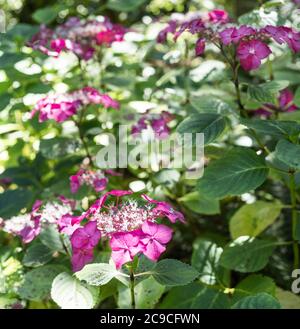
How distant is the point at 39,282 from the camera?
1.25 m

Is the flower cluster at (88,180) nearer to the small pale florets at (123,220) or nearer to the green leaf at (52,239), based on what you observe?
the green leaf at (52,239)

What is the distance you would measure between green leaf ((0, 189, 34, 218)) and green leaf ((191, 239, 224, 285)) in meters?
0.53

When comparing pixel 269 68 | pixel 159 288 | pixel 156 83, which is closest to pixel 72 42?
pixel 156 83

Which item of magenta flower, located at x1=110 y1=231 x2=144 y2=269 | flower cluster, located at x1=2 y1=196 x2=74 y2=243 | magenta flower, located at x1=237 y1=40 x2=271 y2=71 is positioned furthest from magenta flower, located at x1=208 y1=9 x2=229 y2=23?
magenta flower, located at x1=110 y1=231 x2=144 y2=269

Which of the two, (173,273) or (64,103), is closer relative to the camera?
(173,273)

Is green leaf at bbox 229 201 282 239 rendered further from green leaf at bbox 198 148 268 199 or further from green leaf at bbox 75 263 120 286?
green leaf at bbox 75 263 120 286

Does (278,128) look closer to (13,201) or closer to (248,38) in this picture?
(248,38)

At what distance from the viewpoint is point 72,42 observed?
1.71 metres

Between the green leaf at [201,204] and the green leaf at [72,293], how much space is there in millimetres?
522

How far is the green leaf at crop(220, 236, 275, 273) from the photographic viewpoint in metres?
1.38

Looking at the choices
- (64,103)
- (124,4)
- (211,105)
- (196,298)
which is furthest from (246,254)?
(124,4)

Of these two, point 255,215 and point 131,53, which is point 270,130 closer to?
point 255,215

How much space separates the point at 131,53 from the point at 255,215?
0.93 m

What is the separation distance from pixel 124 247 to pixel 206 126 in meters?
0.49
